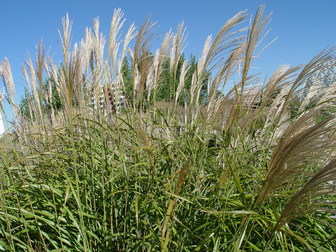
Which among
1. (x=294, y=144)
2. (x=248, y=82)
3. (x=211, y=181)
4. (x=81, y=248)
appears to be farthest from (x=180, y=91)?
(x=294, y=144)

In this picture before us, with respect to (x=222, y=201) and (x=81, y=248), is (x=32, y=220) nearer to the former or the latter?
(x=81, y=248)

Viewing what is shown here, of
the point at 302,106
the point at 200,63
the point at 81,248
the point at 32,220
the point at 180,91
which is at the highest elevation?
the point at 200,63

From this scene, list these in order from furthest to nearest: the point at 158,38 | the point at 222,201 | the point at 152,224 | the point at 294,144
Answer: the point at 158,38 < the point at 152,224 < the point at 222,201 < the point at 294,144

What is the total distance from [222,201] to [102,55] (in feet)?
4.54

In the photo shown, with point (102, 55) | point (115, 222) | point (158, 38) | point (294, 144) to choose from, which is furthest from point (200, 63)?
point (294, 144)

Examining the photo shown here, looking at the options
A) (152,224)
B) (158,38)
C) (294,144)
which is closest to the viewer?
(294,144)

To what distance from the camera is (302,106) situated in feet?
10.2

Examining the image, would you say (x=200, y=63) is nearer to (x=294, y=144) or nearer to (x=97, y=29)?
(x=97, y=29)

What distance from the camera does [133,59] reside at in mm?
2555

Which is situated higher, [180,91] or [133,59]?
[133,59]

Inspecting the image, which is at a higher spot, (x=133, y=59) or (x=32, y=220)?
(x=133, y=59)

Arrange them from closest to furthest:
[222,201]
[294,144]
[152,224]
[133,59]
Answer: [294,144]
[222,201]
[152,224]
[133,59]

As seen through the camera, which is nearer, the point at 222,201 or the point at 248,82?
the point at 222,201

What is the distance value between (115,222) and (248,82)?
4.31 feet
